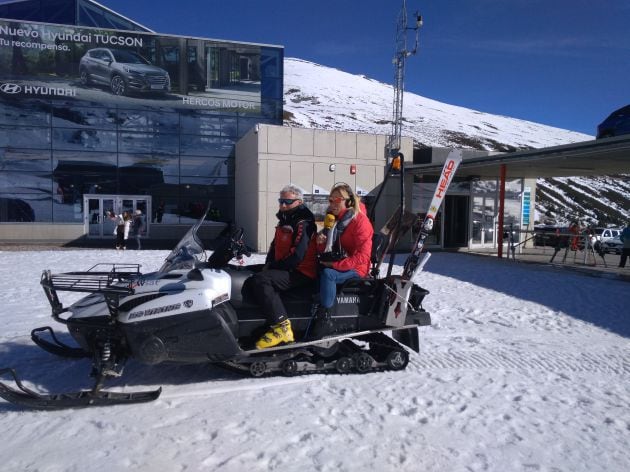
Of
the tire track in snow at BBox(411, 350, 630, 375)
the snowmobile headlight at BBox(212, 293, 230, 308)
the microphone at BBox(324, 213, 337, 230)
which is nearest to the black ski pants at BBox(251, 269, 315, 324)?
the snowmobile headlight at BBox(212, 293, 230, 308)

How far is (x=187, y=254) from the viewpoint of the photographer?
4.33 m

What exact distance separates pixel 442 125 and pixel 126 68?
85011 millimetres

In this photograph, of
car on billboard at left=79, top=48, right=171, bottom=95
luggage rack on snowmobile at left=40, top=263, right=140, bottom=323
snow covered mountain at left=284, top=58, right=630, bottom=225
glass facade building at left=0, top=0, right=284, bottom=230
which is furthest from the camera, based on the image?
snow covered mountain at left=284, top=58, right=630, bottom=225

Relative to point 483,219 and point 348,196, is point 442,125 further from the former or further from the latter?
point 348,196

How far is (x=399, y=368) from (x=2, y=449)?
331 cm

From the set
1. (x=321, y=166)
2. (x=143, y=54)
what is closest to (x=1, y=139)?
(x=143, y=54)

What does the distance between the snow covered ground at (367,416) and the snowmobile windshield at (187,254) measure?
3.47 feet

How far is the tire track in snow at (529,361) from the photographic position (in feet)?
16.1

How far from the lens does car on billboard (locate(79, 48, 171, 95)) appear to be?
72.3 feet

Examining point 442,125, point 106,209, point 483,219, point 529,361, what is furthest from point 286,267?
point 442,125

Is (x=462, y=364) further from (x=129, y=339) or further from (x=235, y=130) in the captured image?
(x=235, y=130)

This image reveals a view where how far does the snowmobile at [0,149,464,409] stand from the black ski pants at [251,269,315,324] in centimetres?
12

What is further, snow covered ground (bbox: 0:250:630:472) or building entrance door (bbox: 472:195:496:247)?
building entrance door (bbox: 472:195:496:247)

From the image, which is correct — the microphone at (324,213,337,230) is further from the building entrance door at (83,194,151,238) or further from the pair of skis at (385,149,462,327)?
the building entrance door at (83,194,151,238)
